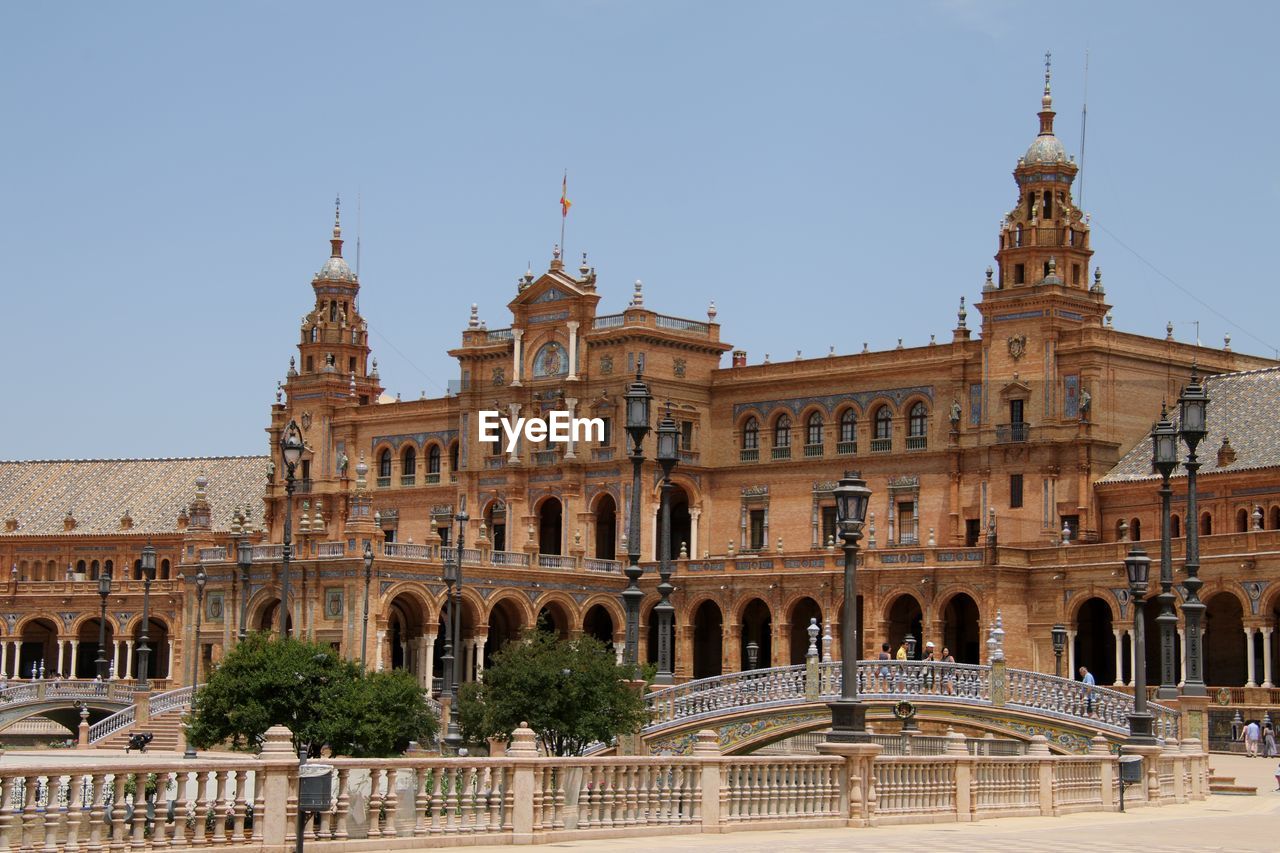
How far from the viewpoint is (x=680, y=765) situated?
81.4ft

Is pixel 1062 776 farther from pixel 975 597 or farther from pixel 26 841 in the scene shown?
pixel 975 597

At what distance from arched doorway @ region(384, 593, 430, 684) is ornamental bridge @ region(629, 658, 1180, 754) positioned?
26832 mm

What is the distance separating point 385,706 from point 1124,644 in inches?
1130

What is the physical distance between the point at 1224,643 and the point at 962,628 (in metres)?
9.53

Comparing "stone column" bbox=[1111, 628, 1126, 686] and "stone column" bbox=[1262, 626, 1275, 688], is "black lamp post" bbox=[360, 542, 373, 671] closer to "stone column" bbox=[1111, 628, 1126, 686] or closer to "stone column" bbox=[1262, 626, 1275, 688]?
"stone column" bbox=[1111, 628, 1126, 686]

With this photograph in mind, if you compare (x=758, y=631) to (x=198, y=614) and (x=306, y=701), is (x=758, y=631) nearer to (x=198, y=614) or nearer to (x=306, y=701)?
(x=198, y=614)

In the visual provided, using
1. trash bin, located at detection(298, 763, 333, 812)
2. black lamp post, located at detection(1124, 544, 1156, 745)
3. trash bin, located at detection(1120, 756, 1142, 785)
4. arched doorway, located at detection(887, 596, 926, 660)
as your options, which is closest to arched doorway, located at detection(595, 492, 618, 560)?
arched doorway, located at detection(887, 596, 926, 660)

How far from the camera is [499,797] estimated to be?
2300 cm

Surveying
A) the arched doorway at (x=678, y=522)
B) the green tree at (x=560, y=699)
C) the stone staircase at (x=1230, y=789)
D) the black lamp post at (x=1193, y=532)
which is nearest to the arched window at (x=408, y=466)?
the arched doorway at (x=678, y=522)

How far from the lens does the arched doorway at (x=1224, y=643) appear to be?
2477 inches

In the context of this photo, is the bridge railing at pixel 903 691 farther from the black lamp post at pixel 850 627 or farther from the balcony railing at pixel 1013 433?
the balcony railing at pixel 1013 433

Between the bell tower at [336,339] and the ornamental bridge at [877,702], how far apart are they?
49269mm

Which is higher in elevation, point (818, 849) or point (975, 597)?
point (975, 597)

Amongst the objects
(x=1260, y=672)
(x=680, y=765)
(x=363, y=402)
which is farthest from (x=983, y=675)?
(x=363, y=402)
